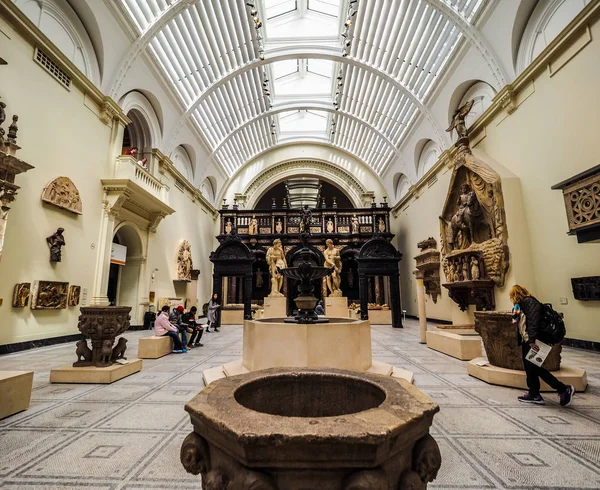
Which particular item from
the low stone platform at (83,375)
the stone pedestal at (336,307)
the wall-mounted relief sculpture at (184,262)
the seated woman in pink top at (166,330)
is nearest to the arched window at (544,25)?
the stone pedestal at (336,307)

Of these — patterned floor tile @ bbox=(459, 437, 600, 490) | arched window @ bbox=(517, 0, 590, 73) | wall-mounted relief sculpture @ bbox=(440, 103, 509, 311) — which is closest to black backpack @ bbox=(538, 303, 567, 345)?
patterned floor tile @ bbox=(459, 437, 600, 490)

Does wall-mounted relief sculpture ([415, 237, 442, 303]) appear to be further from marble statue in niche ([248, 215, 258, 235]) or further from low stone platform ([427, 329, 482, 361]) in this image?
marble statue in niche ([248, 215, 258, 235])

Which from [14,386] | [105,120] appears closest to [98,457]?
[14,386]

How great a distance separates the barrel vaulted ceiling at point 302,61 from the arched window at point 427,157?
1334mm

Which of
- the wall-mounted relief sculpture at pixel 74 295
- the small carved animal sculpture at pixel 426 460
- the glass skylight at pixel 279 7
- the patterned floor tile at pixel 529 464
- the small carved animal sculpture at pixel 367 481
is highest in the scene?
the glass skylight at pixel 279 7

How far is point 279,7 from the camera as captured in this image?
1277 cm

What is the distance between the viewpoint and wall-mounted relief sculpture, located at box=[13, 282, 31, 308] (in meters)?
6.36

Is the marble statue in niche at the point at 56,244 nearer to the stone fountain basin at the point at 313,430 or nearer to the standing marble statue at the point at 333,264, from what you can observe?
the stone fountain basin at the point at 313,430

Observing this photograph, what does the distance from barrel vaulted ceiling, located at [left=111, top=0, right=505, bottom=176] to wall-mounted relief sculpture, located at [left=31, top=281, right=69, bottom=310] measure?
606 centimetres

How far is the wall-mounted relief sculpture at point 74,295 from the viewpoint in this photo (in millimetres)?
7898

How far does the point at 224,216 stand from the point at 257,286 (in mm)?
5087

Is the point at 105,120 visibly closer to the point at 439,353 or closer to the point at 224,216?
the point at 224,216

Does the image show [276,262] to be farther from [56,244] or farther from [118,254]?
[56,244]

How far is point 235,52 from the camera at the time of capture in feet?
41.1
